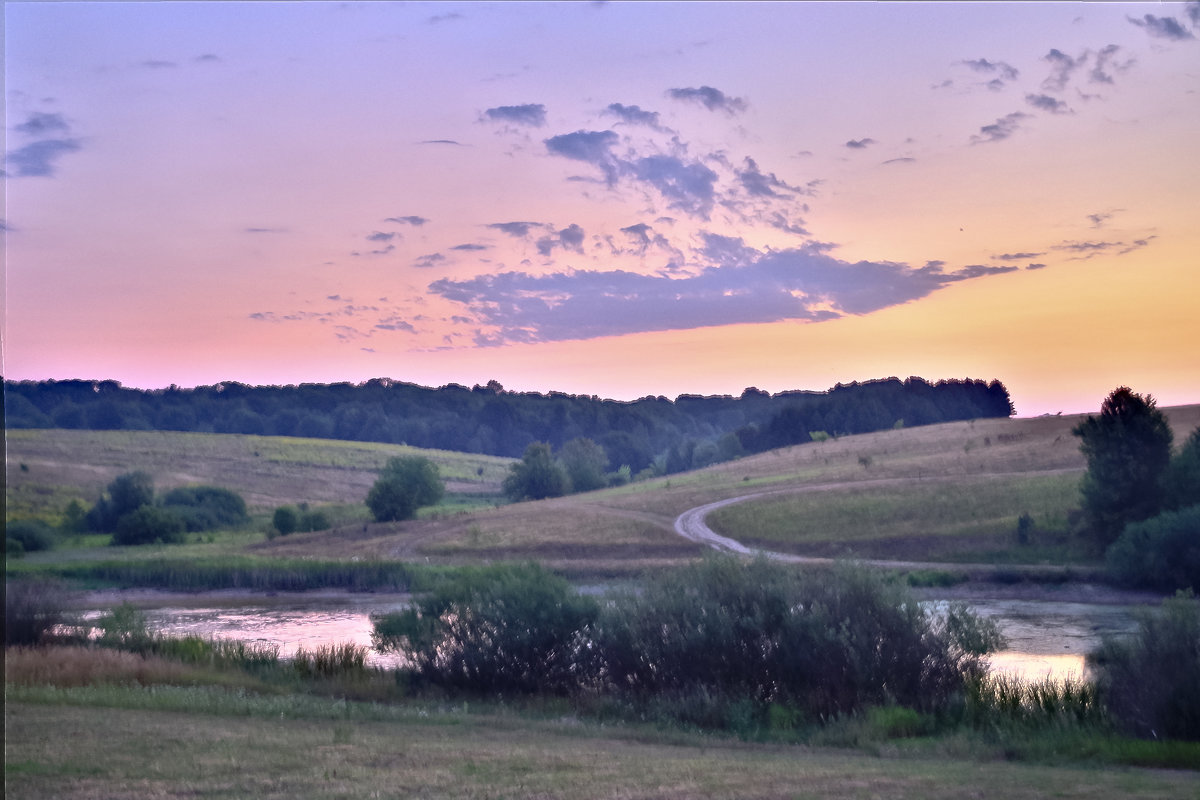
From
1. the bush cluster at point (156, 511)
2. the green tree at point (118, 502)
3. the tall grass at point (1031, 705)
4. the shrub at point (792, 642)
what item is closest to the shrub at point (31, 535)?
the bush cluster at point (156, 511)

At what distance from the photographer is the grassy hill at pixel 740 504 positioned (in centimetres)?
5359

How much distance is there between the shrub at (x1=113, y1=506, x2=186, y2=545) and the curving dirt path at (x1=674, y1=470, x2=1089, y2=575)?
35.0 meters

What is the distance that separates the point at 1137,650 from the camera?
17250 millimetres

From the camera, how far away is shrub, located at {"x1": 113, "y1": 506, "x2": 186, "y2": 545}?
66.0 m

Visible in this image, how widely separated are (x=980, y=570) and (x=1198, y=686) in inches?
1173

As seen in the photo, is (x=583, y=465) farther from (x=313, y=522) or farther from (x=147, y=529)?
(x=147, y=529)

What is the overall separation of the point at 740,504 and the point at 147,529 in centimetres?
4049

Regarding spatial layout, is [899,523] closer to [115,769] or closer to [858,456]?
[858,456]

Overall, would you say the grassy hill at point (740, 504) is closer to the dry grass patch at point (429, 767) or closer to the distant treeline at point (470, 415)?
the distant treeline at point (470, 415)

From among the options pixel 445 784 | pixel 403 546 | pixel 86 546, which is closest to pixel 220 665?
pixel 445 784

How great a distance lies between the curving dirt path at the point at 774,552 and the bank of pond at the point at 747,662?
12.6 meters

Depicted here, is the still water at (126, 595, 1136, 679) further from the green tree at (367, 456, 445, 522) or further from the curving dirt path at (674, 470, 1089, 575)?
the green tree at (367, 456, 445, 522)

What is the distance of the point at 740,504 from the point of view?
216ft

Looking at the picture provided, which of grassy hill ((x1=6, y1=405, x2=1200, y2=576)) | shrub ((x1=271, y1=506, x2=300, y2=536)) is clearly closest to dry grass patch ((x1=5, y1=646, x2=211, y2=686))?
grassy hill ((x1=6, y1=405, x2=1200, y2=576))
